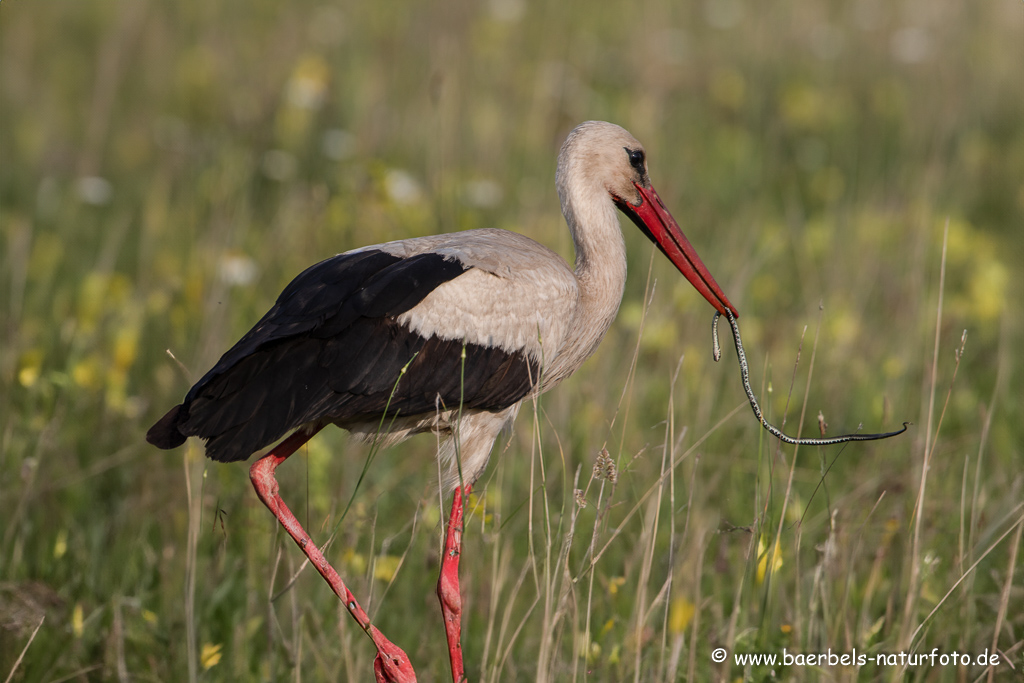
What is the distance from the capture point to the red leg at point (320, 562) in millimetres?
2875

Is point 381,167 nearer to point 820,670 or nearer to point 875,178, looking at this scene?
point 820,670

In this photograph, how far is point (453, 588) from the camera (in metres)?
3.25

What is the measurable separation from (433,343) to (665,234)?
1001 mm

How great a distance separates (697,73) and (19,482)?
6.34 m

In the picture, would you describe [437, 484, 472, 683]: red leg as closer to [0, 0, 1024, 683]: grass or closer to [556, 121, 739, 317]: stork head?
[0, 0, 1024, 683]: grass

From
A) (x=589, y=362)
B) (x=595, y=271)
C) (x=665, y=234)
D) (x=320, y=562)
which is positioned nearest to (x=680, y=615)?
(x=320, y=562)

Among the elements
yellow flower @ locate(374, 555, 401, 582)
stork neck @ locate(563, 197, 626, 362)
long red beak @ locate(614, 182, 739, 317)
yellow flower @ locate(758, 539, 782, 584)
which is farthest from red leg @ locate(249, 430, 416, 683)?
long red beak @ locate(614, 182, 739, 317)

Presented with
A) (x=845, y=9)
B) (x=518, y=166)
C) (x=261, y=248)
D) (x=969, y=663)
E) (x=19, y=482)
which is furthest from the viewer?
(x=845, y=9)

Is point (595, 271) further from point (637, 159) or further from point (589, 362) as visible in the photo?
point (589, 362)

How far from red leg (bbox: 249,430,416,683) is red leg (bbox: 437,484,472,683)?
21 centimetres

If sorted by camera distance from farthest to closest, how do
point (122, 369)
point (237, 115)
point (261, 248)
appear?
point (237, 115), point (261, 248), point (122, 369)

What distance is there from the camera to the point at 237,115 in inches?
279

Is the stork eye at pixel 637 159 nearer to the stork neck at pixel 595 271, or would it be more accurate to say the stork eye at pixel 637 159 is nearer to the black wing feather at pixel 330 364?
the stork neck at pixel 595 271

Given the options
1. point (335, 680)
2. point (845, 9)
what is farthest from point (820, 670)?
point (845, 9)
